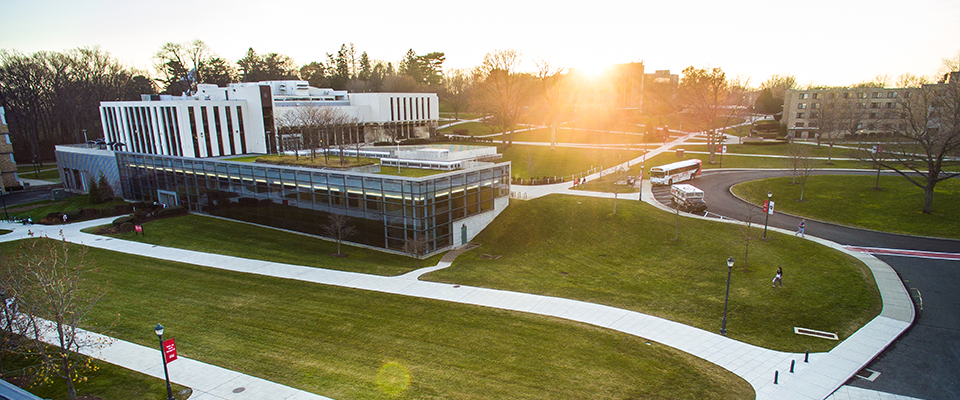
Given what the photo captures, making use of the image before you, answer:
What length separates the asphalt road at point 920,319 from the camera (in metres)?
16.5

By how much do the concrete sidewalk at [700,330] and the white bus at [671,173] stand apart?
760 inches

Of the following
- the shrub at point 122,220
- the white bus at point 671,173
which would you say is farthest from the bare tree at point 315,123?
the white bus at point 671,173

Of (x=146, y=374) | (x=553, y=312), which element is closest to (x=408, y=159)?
(x=553, y=312)

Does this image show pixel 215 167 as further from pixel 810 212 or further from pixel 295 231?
pixel 810 212

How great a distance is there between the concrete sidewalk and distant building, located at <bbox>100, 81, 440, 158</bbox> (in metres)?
29.6

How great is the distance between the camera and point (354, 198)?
35.1 m

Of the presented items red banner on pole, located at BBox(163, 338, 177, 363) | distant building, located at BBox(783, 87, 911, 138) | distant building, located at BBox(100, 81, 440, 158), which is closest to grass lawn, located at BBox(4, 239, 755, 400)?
red banner on pole, located at BBox(163, 338, 177, 363)

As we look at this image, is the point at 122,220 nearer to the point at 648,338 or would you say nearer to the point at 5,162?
the point at 5,162

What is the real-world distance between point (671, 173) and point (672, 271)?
23.6 m

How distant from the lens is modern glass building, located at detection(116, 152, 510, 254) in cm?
3338

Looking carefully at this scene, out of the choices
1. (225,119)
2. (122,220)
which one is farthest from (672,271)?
(225,119)

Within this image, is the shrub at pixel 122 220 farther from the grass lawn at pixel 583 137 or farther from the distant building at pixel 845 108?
the distant building at pixel 845 108

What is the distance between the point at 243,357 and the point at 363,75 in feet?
387

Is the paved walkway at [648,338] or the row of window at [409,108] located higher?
the row of window at [409,108]
